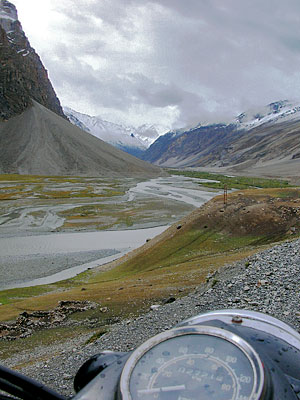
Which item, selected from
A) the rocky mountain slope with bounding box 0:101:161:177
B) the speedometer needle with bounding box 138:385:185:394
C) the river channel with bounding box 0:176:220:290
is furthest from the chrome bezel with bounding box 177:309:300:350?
the rocky mountain slope with bounding box 0:101:161:177

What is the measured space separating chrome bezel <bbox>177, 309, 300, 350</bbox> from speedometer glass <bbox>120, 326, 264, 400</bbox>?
11.5 inches

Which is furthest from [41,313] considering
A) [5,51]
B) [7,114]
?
[5,51]

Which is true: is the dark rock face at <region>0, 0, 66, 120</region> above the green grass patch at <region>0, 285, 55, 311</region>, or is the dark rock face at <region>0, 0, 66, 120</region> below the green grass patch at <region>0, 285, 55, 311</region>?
above

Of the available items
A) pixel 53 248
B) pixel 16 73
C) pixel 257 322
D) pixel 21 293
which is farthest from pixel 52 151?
pixel 257 322

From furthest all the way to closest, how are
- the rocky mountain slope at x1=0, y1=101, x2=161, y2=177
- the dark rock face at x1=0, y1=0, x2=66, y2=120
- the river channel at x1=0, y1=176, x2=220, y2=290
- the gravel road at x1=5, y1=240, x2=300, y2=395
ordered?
the dark rock face at x1=0, y1=0, x2=66, y2=120 < the rocky mountain slope at x1=0, y1=101, x2=161, y2=177 < the river channel at x1=0, y1=176, x2=220, y2=290 < the gravel road at x1=5, y1=240, x2=300, y2=395

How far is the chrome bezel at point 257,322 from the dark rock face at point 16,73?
601ft

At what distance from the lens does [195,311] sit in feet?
32.8

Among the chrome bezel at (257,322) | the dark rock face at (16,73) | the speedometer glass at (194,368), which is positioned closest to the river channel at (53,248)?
the chrome bezel at (257,322)

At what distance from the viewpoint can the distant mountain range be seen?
497ft

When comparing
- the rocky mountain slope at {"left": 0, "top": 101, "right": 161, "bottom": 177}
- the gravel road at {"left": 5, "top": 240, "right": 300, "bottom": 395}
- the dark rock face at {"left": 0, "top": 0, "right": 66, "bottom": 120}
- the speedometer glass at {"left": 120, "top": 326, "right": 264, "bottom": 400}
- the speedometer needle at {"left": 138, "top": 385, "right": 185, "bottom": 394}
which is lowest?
the gravel road at {"left": 5, "top": 240, "right": 300, "bottom": 395}

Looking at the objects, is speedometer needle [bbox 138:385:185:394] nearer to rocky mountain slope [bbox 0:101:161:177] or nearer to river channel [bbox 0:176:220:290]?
river channel [bbox 0:176:220:290]

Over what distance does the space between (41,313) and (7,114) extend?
17179cm

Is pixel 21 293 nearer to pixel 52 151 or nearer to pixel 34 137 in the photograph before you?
pixel 52 151

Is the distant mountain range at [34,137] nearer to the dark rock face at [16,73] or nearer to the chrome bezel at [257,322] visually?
the dark rock face at [16,73]
